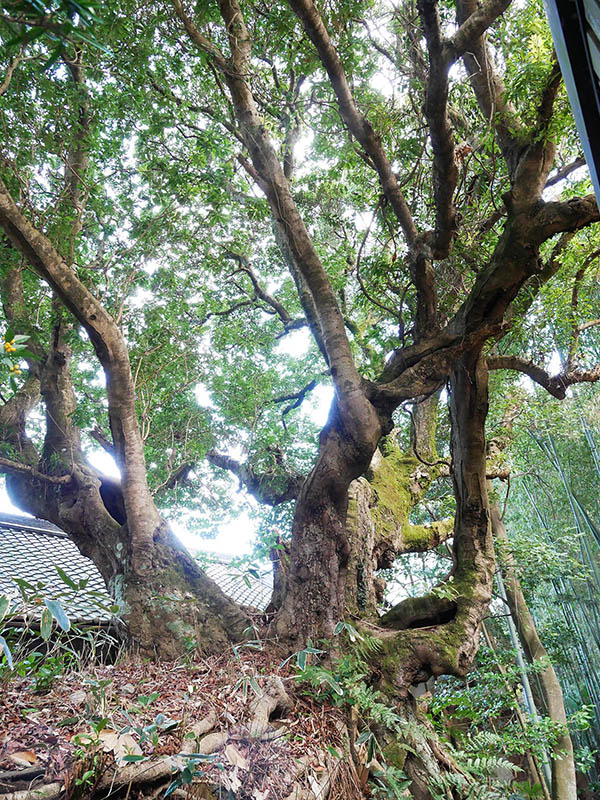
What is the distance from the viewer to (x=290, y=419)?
301 inches

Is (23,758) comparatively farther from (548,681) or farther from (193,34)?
(548,681)

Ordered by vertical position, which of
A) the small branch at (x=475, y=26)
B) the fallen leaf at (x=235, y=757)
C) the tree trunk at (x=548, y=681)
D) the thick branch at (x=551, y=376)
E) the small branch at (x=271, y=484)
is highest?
the small branch at (x=475, y=26)

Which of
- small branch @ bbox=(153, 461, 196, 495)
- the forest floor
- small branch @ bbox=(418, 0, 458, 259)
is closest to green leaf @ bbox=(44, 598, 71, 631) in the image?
the forest floor

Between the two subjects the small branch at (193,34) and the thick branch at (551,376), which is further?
the thick branch at (551,376)

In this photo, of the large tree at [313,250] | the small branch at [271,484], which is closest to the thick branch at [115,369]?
the large tree at [313,250]

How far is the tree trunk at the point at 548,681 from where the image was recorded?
5568 mm

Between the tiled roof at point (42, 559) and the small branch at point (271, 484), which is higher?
the small branch at point (271, 484)

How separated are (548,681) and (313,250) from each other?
666cm

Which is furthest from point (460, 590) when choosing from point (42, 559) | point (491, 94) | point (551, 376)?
point (42, 559)

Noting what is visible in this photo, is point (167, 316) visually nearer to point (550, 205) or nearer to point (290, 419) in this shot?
point (290, 419)

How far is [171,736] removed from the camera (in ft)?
6.00

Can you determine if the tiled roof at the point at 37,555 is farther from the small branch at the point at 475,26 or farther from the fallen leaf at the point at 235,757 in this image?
the small branch at the point at 475,26

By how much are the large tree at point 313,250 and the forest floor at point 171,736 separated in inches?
25.9

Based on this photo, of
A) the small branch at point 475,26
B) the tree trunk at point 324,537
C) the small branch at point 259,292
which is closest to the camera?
the small branch at point 475,26
